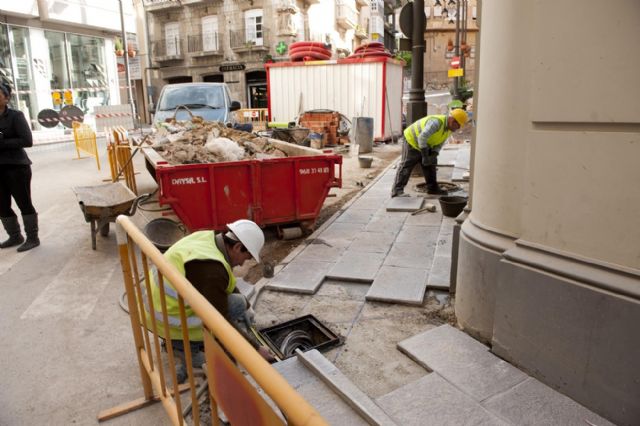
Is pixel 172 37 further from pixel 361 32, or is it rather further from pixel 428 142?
pixel 428 142

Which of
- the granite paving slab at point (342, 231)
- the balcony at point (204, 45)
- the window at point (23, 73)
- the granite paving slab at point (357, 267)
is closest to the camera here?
the granite paving slab at point (357, 267)

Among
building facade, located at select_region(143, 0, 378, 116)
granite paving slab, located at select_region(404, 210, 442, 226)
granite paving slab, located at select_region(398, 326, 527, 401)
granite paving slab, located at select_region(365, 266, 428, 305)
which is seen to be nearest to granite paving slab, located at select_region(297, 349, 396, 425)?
granite paving slab, located at select_region(398, 326, 527, 401)

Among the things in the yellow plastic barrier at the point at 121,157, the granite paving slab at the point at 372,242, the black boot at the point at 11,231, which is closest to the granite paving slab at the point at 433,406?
the granite paving slab at the point at 372,242

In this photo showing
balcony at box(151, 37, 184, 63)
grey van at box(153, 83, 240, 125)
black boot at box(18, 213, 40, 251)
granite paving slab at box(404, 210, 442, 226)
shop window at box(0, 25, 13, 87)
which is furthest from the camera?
balcony at box(151, 37, 184, 63)

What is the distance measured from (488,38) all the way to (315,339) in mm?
2626

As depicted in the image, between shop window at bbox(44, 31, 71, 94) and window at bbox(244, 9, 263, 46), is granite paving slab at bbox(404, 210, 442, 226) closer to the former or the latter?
shop window at bbox(44, 31, 71, 94)

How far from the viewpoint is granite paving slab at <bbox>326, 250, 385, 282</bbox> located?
4.86m

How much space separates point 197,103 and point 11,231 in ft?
20.2

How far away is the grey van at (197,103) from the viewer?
11.3 meters

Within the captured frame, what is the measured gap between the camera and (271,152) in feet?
24.9

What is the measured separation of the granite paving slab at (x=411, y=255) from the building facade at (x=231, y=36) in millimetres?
26560

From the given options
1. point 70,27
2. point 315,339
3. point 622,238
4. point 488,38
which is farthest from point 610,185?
point 70,27

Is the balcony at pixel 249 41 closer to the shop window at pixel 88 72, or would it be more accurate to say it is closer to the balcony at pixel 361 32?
the shop window at pixel 88 72

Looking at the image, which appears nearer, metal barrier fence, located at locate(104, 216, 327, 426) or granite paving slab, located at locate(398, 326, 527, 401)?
metal barrier fence, located at locate(104, 216, 327, 426)
